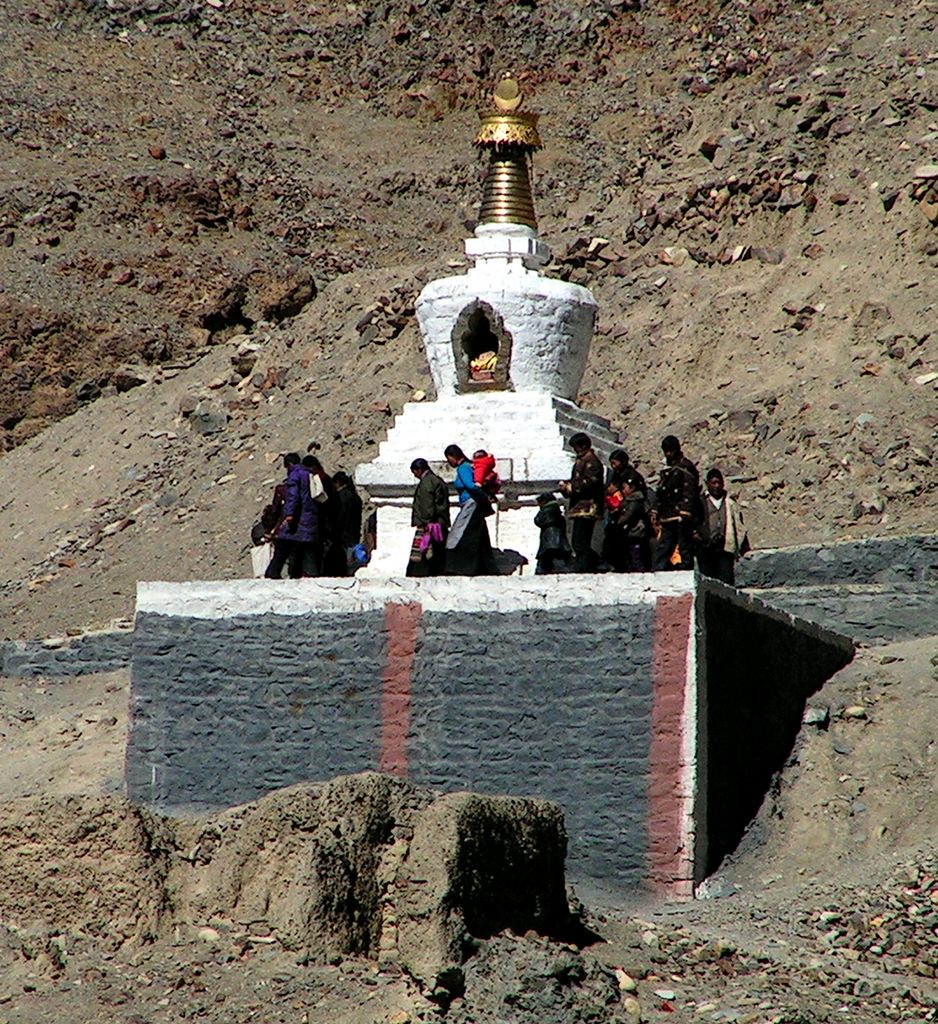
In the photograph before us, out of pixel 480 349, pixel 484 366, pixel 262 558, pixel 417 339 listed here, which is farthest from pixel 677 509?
pixel 417 339

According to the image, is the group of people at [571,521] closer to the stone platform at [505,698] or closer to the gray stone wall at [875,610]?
the gray stone wall at [875,610]

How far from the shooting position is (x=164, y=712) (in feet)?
40.6

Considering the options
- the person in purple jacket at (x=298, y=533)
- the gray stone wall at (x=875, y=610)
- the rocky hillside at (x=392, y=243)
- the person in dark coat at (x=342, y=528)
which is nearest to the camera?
the person in purple jacket at (x=298, y=533)

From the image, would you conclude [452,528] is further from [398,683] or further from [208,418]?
[208,418]

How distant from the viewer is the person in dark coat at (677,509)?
12.8 m

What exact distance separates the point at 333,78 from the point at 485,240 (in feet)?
81.6

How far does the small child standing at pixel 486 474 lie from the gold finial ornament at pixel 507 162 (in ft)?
8.52

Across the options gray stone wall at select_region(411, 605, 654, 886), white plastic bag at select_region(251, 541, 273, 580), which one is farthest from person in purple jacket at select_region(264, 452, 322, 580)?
gray stone wall at select_region(411, 605, 654, 886)

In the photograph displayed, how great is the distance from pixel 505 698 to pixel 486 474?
218 cm

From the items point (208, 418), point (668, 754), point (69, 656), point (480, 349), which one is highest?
point (208, 418)

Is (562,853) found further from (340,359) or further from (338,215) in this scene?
(338,215)

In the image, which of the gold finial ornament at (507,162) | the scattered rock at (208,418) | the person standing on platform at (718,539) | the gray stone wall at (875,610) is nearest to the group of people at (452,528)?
the person standing on platform at (718,539)

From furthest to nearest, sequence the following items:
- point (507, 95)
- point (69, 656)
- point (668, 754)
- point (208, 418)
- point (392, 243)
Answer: point (392, 243) < point (208, 418) < point (69, 656) < point (507, 95) < point (668, 754)

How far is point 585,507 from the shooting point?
41.1ft
